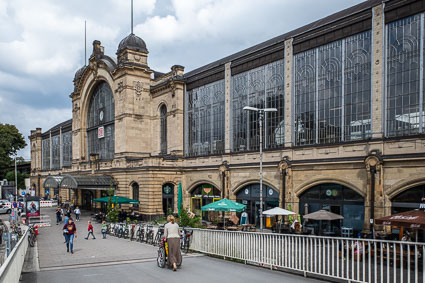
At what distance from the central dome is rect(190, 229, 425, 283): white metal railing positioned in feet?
92.2

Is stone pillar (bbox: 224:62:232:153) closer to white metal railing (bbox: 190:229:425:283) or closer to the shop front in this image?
the shop front

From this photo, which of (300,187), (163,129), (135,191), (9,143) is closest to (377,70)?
(300,187)

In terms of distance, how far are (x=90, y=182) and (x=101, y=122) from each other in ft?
28.4

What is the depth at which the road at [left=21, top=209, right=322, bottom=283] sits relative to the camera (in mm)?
10036

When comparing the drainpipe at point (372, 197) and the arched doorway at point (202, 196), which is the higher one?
the drainpipe at point (372, 197)

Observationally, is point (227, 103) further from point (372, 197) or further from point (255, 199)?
point (372, 197)

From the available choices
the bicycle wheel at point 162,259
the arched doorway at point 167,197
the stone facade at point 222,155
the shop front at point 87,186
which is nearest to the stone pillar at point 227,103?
the stone facade at point 222,155

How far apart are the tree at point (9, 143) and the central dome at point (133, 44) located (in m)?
46.7

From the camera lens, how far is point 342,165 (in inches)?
811

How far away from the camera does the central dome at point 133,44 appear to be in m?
37.6

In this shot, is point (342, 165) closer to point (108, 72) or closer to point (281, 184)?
point (281, 184)

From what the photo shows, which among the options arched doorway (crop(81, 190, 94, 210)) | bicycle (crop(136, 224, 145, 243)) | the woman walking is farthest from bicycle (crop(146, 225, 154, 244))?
arched doorway (crop(81, 190, 94, 210))

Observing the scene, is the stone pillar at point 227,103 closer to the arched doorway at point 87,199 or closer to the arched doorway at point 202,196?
the arched doorway at point 202,196

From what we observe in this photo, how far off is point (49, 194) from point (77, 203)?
63.3 feet
